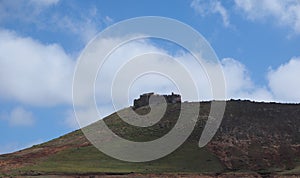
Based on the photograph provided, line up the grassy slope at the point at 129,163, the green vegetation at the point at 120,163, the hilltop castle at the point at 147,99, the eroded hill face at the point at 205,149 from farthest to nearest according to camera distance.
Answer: the hilltop castle at the point at 147,99 < the eroded hill face at the point at 205,149 < the grassy slope at the point at 129,163 < the green vegetation at the point at 120,163

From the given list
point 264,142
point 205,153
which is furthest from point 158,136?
point 264,142

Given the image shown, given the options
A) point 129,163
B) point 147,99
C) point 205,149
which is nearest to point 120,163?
point 129,163

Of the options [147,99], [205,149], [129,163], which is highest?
[147,99]

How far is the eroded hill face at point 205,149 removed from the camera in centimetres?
9806

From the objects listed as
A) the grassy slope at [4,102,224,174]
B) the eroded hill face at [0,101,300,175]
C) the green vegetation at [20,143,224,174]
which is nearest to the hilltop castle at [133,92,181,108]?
Answer: the eroded hill face at [0,101,300,175]

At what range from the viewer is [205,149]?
10938 cm

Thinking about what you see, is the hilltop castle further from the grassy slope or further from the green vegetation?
the green vegetation

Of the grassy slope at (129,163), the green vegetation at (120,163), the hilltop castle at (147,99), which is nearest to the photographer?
the green vegetation at (120,163)

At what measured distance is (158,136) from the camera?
118812 mm

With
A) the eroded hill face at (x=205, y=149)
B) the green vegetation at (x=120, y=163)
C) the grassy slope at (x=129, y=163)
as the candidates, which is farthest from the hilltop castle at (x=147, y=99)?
the green vegetation at (x=120, y=163)

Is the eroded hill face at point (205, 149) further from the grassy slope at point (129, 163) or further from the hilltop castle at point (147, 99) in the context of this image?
the hilltop castle at point (147, 99)

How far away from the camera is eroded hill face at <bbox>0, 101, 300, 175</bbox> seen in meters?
98.1

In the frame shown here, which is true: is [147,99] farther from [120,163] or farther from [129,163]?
[120,163]

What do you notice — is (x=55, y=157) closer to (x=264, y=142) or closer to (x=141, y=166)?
(x=141, y=166)
